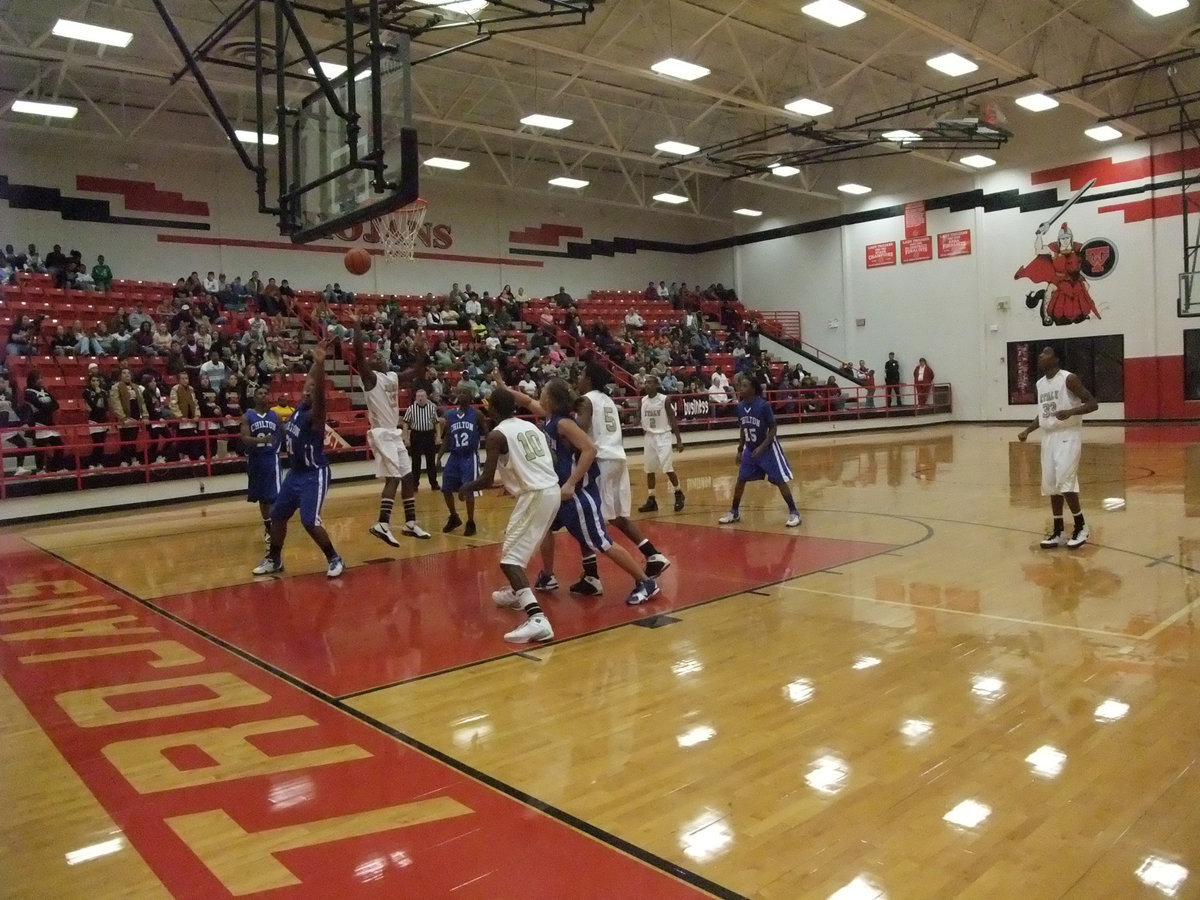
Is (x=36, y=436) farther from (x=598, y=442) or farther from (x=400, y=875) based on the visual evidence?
(x=400, y=875)

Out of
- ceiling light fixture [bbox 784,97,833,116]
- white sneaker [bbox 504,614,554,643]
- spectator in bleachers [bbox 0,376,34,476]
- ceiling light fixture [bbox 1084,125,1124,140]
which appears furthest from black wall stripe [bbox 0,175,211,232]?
ceiling light fixture [bbox 1084,125,1124,140]

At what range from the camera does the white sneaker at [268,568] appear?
783 centimetres

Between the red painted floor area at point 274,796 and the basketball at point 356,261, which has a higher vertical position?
the basketball at point 356,261

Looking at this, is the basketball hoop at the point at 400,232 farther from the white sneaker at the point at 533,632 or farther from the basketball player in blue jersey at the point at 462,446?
the white sneaker at the point at 533,632

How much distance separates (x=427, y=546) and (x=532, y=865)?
6.39 meters

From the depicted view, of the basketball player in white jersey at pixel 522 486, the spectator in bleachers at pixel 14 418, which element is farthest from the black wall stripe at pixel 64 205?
the basketball player in white jersey at pixel 522 486

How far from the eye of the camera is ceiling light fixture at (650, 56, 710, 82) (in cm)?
1583

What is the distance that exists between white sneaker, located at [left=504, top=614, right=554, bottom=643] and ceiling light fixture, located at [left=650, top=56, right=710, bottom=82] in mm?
13024

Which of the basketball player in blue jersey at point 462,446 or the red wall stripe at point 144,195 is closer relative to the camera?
the basketball player in blue jersey at point 462,446

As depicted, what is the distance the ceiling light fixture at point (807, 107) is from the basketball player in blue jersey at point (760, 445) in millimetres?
11279

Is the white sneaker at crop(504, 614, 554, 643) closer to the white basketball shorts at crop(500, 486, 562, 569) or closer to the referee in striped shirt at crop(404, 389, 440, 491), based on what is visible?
the white basketball shorts at crop(500, 486, 562, 569)

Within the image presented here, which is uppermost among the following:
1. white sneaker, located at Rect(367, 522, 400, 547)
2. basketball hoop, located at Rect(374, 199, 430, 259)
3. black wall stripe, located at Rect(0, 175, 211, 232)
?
black wall stripe, located at Rect(0, 175, 211, 232)

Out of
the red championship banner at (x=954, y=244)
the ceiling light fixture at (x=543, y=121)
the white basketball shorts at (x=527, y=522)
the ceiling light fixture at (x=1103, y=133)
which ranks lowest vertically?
the white basketball shorts at (x=527, y=522)

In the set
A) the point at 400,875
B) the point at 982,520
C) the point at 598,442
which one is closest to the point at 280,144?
the point at 598,442
